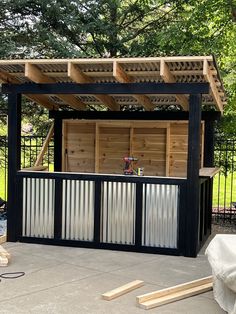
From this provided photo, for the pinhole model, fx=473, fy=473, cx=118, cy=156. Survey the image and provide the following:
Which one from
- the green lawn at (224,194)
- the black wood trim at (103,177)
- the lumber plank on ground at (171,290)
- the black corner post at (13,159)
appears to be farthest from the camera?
the green lawn at (224,194)

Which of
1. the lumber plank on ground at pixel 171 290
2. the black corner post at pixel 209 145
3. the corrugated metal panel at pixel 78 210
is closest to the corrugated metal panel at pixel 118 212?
the corrugated metal panel at pixel 78 210

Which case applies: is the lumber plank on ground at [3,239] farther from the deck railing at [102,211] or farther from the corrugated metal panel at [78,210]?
the corrugated metal panel at [78,210]

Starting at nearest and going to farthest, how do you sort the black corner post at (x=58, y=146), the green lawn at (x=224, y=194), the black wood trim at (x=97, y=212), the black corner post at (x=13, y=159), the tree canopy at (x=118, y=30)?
the black wood trim at (x=97, y=212)
the black corner post at (x=13, y=159)
the black corner post at (x=58, y=146)
the tree canopy at (x=118, y=30)
the green lawn at (x=224, y=194)

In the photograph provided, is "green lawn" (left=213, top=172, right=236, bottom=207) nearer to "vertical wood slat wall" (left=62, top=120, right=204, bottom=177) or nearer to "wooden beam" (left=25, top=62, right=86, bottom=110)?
"vertical wood slat wall" (left=62, top=120, right=204, bottom=177)

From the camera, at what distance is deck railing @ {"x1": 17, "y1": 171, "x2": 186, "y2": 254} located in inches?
271

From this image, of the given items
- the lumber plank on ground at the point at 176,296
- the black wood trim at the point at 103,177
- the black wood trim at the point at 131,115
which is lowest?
the lumber plank on ground at the point at 176,296

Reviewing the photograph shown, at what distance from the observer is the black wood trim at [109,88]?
6.72 m

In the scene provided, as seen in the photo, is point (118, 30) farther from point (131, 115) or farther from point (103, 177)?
point (103, 177)

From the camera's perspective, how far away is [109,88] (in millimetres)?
7000

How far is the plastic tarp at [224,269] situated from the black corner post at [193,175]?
191 centimetres

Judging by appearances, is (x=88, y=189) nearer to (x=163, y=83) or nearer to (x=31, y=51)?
(x=163, y=83)

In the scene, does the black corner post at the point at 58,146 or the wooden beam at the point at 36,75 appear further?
the black corner post at the point at 58,146

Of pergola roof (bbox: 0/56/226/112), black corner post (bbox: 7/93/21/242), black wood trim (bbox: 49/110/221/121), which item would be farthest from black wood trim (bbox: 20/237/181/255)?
black wood trim (bbox: 49/110/221/121)

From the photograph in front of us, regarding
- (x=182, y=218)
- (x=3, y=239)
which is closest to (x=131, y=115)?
(x=182, y=218)
